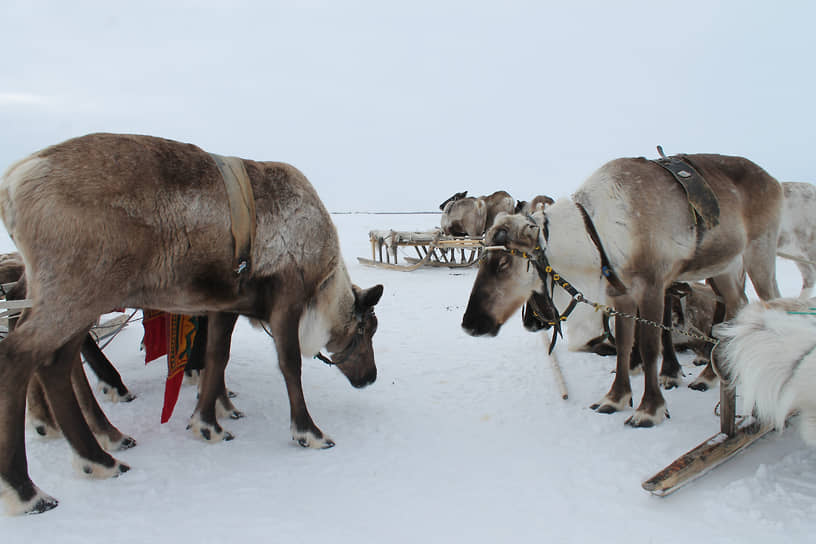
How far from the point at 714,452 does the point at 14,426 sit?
12.3 ft

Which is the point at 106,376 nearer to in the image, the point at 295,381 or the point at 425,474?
the point at 295,381

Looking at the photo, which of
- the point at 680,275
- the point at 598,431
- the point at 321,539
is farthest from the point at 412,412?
the point at 680,275

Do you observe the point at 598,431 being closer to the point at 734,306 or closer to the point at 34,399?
the point at 734,306

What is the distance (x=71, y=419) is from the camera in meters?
3.01

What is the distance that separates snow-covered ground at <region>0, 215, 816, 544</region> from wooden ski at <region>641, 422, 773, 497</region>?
83mm

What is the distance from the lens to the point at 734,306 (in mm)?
4984

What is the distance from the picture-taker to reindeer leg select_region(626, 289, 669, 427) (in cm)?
382

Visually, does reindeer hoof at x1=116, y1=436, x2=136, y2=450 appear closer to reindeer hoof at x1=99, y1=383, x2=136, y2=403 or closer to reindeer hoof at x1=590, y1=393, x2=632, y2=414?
reindeer hoof at x1=99, y1=383, x2=136, y2=403

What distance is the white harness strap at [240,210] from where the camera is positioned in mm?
3213

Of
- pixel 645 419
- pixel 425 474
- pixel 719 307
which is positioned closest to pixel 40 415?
pixel 425 474

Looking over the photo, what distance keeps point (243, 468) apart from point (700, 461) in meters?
2.72

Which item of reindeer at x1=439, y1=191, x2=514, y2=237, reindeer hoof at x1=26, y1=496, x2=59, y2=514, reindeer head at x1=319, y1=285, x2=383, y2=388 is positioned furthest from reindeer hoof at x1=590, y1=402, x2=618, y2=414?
reindeer at x1=439, y1=191, x2=514, y2=237

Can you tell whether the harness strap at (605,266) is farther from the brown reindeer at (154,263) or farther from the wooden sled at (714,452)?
the brown reindeer at (154,263)

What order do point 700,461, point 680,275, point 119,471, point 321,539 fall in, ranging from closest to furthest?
1. point 321,539
2. point 700,461
3. point 119,471
4. point 680,275
